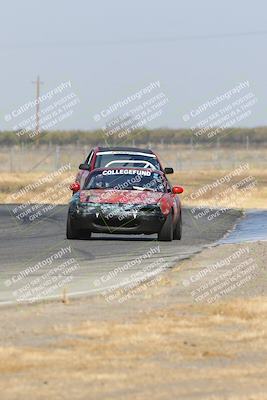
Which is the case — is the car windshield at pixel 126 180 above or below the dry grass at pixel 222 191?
above

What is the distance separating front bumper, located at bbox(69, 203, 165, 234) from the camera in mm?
23656

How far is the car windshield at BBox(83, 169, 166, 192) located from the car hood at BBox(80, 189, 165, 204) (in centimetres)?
46

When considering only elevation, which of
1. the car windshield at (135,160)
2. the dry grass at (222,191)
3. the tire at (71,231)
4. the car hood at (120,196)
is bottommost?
the dry grass at (222,191)

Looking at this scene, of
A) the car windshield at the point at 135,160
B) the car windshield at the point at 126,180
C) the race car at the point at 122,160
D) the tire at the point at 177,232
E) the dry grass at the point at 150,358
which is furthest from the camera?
the car windshield at the point at 135,160

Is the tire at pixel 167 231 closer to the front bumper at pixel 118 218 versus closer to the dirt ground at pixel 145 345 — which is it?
the front bumper at pixel 118 218

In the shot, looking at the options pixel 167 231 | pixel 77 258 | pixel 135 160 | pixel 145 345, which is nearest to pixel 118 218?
pixel 167 231

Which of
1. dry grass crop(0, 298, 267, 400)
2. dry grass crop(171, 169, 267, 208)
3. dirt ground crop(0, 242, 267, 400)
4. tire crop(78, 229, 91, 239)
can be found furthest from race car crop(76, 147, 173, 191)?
dry grass crop(0, 298, 267, 400)

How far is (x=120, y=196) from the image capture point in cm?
2398

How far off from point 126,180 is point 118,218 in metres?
1.75

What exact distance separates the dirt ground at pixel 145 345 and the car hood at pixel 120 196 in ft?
24.9

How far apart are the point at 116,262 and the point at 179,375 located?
9.77 m

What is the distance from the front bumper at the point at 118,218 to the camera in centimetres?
2366

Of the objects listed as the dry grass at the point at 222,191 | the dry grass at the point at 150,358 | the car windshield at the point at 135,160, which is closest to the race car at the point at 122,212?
the car windshield at the point at 135,160

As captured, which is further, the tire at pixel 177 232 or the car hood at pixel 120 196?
the tire at pixel 177 232
